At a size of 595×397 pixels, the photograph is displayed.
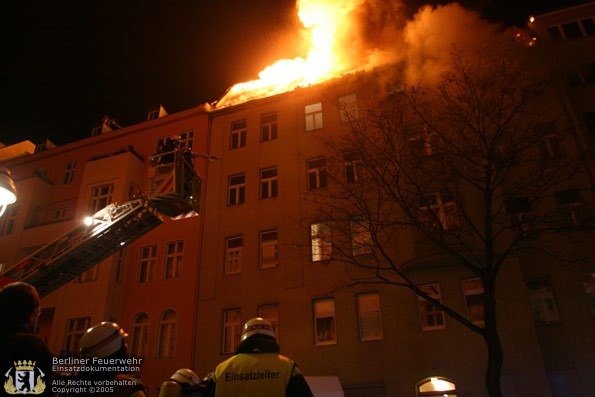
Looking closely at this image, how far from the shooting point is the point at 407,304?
14547mm

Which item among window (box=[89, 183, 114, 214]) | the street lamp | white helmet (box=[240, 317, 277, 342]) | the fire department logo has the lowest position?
the fire department logo

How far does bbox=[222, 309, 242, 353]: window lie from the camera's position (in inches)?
644

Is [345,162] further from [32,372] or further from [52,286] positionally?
[32,372]

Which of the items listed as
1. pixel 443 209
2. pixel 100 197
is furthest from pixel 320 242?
pixel 100 197

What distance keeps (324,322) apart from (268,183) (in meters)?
6.39

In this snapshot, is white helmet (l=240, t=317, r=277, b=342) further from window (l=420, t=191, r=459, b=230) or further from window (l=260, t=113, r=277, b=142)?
window (l=260, t=113, r=277, b=142)

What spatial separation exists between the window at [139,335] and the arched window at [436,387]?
413 inches

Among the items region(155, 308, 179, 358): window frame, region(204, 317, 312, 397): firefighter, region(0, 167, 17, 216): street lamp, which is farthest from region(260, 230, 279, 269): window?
region(204, 317, 312, 397): firefighter

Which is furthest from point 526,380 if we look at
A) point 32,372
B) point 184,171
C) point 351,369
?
point 32,372

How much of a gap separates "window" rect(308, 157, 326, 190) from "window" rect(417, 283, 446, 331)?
5805 millimetres

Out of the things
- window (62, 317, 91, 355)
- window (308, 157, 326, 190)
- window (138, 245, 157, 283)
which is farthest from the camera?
window (138, 245, 157, 283)

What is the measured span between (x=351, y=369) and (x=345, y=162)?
782 cm

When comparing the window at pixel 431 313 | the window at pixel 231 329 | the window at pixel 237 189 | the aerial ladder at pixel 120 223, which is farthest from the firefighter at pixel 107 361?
the window at pixel 237 189

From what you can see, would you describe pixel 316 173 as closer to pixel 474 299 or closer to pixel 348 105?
pixel 348 105
